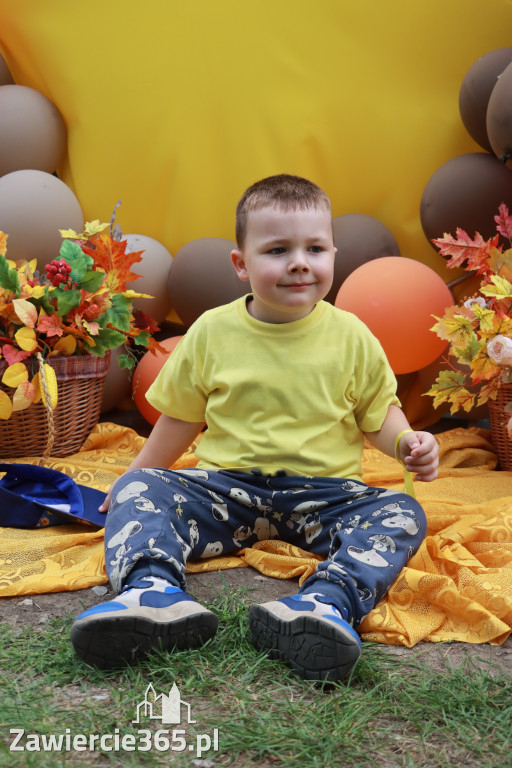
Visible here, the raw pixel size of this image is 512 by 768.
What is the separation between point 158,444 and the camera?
59.9 inches

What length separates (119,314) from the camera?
203 centimetres

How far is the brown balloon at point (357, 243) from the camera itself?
2215mm

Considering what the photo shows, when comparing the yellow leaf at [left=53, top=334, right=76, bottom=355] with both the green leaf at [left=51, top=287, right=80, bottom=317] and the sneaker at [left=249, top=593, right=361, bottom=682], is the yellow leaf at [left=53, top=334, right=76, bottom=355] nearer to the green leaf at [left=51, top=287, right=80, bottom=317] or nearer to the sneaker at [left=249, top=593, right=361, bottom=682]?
the green leaf at [left=51, top=287, right=80, bottom=317]

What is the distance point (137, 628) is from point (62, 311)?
3.72 ft

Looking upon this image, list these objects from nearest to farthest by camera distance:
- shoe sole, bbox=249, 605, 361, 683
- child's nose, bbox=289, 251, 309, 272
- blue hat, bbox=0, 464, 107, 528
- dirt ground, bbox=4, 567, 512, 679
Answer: shoe sole, bbox=249, 605, 361, 683 < dirt ground, bbox=4, 567, 512, 679 < child's nose, bbox=289, 251, 309, 272 < blue hat, bbox=0, 464, 107, 528

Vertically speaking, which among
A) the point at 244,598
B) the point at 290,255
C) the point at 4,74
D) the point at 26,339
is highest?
the point at 4,74

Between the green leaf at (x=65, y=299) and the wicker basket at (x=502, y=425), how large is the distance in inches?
42.8

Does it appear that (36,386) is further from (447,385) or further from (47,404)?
(447,385)

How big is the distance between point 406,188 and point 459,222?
10.8 inches

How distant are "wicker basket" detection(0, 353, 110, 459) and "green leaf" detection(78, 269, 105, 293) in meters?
0.19

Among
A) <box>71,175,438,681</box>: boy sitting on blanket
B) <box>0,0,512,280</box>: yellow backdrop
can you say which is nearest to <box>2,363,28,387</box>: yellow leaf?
<box>71,175,438,681</box>: boy sitting on blanket

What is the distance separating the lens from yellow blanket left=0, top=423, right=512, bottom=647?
117cm

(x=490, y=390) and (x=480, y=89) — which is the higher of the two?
(x=480, y=89)

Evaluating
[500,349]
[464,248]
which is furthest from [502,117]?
[500,349]
